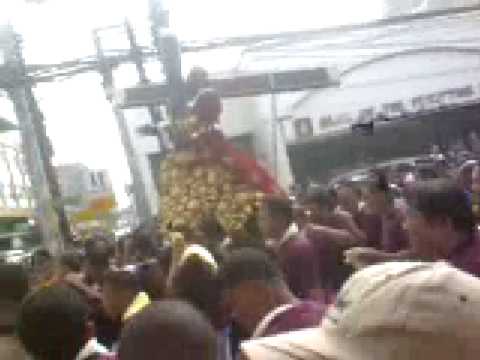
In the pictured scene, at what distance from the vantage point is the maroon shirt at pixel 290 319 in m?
2.78

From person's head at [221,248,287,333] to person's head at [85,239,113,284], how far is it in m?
3.42

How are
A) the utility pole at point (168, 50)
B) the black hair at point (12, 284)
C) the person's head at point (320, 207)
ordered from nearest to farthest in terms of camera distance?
the black hair at point (12, 284) < the person's head at point (320, 207) < the utility pole at point (168, 50)

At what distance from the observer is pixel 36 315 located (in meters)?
2.74

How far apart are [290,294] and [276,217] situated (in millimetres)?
1579

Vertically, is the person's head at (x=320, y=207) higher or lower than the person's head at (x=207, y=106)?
lower

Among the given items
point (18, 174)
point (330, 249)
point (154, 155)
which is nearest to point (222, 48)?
point (330, 249)

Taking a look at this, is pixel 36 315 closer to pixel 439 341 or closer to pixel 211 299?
pixel 211 299

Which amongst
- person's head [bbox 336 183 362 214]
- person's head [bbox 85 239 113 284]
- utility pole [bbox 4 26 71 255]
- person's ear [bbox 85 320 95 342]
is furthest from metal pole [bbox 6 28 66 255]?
person's ear [bbox 85 320 95 342]

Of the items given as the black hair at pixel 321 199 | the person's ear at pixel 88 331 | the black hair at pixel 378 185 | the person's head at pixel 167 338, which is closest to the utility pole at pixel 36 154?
the black hair at pixel 321 199

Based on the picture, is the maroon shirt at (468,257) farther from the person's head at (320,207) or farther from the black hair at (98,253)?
the black hair at (98,253)

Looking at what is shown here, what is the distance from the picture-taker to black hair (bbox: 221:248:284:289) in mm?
3111

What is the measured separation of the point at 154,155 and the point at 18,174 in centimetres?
925

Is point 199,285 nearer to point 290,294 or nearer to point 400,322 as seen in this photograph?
point 290,294

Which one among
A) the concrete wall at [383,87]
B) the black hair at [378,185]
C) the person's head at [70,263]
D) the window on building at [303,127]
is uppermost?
the concrete wall at [383,87]
